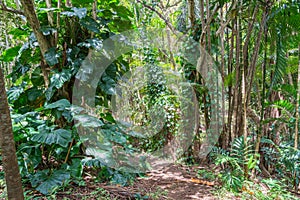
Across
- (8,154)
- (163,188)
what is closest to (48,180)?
(8,154)

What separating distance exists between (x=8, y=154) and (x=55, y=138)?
63cm

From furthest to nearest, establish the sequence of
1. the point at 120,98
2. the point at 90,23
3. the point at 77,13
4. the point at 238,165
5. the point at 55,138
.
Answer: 1. the point at 120,98
2. the point at 238,165
3. the point at 90,23
4. the point at 77,13
5. the point at 55,138

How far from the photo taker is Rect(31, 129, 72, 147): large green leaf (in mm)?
1643

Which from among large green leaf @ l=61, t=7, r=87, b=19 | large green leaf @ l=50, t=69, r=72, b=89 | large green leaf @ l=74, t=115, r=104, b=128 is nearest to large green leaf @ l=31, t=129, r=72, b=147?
large green leaf @ l=74, t=115, r=104, b=128

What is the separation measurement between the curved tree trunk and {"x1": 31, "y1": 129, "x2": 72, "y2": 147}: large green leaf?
1.88ft

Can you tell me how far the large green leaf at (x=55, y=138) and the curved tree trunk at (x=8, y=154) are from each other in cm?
57

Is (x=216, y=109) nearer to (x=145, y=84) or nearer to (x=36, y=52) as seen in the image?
(x=145, y=84)

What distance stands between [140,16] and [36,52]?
3.36 metres

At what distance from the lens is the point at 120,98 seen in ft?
8.32

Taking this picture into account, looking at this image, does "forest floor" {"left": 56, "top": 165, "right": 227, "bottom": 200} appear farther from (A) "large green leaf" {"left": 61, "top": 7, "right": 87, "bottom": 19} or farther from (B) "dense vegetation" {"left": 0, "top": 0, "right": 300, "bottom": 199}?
(A) "large green leaf" {"left": 61, "top": 7, "right": 87, "bottom": 19}

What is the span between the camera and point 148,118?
14.9ft

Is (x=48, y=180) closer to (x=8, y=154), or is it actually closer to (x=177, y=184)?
(x=8, y=154)

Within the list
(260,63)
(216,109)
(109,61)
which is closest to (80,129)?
(109,61)

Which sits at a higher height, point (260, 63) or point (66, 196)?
point (260, 63)
